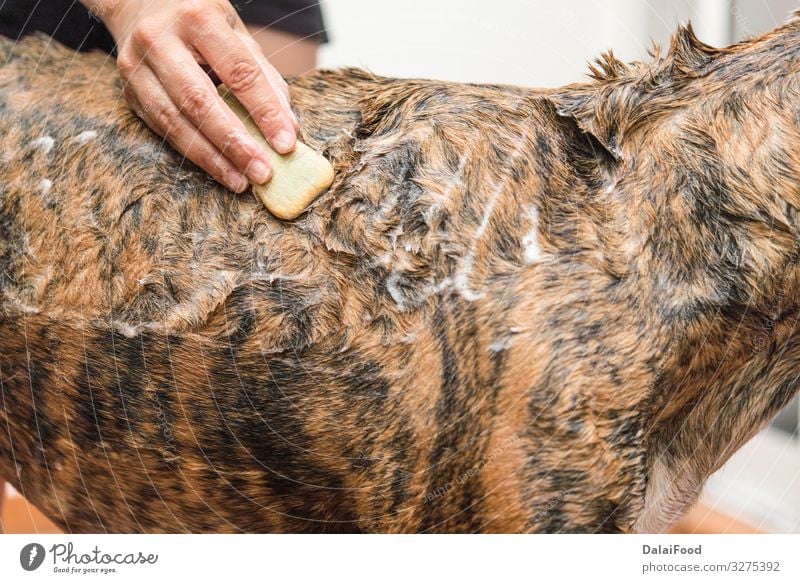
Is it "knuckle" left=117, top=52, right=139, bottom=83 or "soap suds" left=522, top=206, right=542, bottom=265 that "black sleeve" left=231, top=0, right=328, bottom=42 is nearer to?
"knuckle" left=117, top=52, right=139, bottom=83

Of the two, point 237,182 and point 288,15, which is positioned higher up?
point 288,15

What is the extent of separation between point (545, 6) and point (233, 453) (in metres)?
0.54

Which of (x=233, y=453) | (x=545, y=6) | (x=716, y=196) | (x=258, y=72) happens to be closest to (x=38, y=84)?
(x=258, y=72)

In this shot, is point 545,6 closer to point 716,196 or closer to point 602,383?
point 716,196

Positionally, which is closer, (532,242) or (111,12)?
(532,242)

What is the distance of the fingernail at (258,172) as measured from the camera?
65 cm

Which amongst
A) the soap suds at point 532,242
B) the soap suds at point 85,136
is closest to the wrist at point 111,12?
the soap suds at point 85,136

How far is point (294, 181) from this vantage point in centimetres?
65

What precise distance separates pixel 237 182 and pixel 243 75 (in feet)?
0.36

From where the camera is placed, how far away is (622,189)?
2.09 ft

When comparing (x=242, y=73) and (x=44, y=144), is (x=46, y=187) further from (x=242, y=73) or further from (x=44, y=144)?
(x=242, y=73)

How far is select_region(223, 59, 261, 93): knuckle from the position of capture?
0.69m

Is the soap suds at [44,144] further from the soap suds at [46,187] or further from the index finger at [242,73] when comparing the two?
the index finger at [242,73]

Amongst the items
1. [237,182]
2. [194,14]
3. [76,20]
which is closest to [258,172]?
[237,182]
